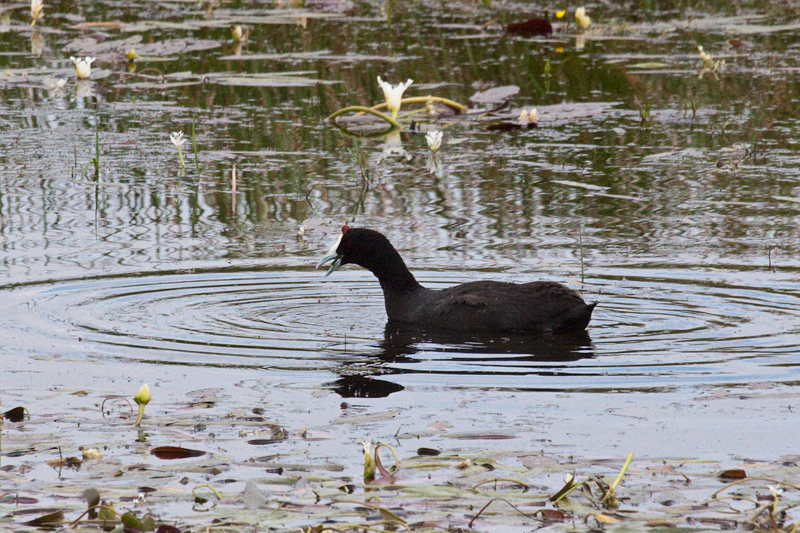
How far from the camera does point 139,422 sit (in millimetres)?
4777

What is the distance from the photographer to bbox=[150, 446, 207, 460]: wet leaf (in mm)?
4461

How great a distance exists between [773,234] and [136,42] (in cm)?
935

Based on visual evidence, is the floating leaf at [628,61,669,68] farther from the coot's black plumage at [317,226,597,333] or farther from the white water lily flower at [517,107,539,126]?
the coot's black plumage at [317,226,597,333]

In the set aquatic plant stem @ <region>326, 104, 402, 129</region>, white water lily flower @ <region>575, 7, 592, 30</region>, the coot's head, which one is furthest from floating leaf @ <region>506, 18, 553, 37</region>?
the coot's head

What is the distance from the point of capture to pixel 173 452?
447 cm

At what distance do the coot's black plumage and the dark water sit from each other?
174 mm

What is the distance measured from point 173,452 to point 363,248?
11.5 feet

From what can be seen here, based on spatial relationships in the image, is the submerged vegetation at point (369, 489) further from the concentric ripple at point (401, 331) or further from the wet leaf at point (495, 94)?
the wet leaf at point (495, 94)

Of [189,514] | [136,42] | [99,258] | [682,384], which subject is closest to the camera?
[189,514]

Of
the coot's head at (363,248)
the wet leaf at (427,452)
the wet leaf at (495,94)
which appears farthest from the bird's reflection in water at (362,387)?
the wet leaf at (495,94)

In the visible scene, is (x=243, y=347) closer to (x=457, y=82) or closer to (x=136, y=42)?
(x=457, y=82)

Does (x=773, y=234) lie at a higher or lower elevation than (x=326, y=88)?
lower

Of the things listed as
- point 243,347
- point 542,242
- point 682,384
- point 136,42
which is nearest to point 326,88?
point 136,42

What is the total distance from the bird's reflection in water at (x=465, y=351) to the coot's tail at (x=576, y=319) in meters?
0.05
